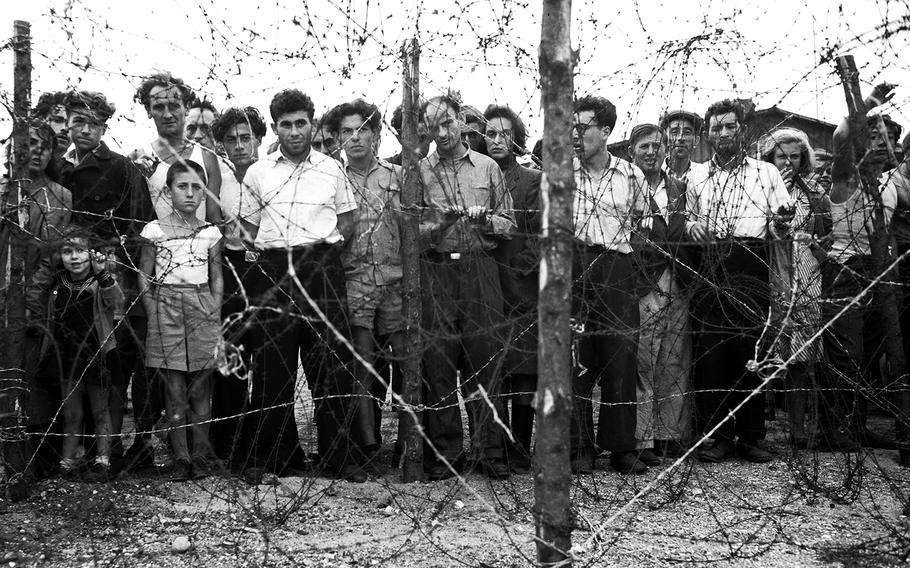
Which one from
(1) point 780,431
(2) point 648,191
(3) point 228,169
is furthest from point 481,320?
(1) point 780,431

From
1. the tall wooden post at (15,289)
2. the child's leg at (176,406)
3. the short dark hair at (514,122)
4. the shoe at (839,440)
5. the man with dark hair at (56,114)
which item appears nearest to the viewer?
the tall wooden post at (15,289)

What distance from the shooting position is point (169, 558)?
15.5 feet

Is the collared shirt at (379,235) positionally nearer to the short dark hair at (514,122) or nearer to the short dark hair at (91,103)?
the short dark hair at (514,122)

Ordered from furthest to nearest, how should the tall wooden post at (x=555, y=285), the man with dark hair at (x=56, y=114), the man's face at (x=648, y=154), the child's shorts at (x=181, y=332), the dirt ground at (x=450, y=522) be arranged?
the man's face at (x=648, y=154) → the child's shorts at (x=181, y=332) → the man with dark hair at (x=56, y=114) → the dirt ground at (x=450, y=522) → the tall wooden post at (x=555, y=285)

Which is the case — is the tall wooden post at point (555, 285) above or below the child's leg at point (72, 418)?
above

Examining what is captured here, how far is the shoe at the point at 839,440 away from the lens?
228 inches

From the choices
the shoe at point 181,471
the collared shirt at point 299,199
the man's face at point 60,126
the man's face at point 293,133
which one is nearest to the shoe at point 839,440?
the collared shirt at point 299,199

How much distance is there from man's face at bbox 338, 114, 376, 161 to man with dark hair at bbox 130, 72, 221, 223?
2.79ft

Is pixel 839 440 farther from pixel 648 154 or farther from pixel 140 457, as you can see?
pixel 140 457

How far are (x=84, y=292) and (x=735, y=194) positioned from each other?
390 cm

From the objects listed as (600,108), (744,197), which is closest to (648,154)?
(600,108)

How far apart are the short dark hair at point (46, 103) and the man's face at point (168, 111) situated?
0.56 meters

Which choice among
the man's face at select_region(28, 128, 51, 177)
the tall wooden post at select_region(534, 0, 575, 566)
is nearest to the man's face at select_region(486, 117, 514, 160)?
the man's face at select_region(28, 128, 51, 177)

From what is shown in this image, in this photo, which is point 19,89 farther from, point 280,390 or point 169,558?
point 169,558
